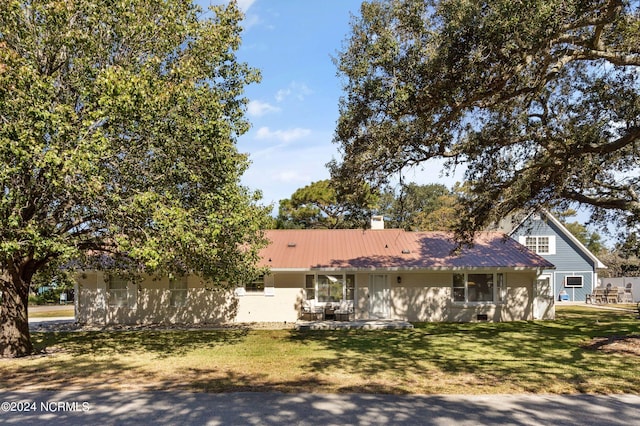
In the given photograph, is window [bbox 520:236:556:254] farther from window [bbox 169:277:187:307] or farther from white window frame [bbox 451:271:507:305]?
window [bbox 169:277:187:307]

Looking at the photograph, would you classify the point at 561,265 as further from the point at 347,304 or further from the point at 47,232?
the point at 47,232

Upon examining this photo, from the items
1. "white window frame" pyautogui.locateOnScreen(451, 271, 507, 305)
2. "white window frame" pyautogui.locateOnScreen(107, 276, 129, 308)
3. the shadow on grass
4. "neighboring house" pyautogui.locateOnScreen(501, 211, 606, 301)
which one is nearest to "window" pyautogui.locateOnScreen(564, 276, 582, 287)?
"neighboring house" pyautogui.locateOnScreen(501, 211, 606, 301)

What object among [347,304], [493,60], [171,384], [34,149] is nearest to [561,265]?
[347,304]

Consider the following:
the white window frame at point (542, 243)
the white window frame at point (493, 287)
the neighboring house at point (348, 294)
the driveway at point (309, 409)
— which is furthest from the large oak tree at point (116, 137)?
the white window frame at point (542, 243)

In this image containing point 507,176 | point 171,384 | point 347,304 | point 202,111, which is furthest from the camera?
point 347,304

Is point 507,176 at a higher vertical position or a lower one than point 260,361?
higher

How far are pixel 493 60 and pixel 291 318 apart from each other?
14050mm

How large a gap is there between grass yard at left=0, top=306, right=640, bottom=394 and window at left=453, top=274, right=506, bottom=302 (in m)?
3.34

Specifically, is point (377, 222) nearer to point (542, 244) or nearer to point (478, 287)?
point (478, 287)

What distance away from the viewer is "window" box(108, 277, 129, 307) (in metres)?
20.6

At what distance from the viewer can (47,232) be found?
9969 millimetres

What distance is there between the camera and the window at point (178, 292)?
66.4ft

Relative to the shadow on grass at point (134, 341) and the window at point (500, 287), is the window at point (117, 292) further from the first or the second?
the window at point (500, 287)

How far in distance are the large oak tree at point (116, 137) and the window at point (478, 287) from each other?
1145cm
